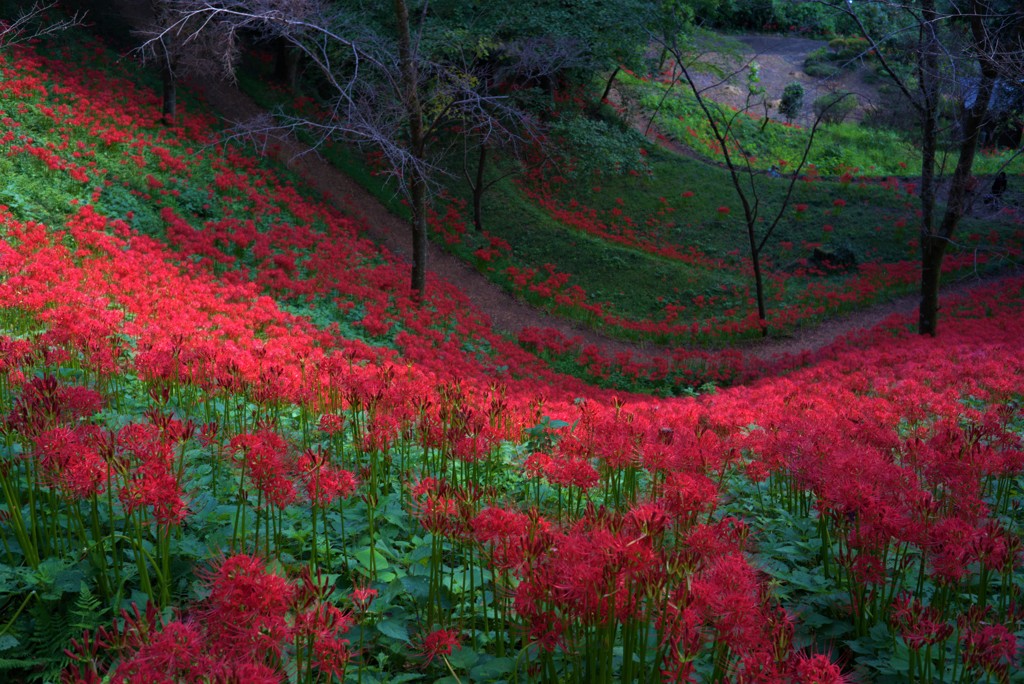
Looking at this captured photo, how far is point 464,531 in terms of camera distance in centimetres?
245

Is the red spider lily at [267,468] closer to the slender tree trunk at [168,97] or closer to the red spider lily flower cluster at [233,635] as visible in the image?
the red spider lily flower cluster at [233,635]

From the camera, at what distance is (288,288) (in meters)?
12.8

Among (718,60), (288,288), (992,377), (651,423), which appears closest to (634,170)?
(718,60)

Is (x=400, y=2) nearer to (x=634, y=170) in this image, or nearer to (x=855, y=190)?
(x=634, y=170)

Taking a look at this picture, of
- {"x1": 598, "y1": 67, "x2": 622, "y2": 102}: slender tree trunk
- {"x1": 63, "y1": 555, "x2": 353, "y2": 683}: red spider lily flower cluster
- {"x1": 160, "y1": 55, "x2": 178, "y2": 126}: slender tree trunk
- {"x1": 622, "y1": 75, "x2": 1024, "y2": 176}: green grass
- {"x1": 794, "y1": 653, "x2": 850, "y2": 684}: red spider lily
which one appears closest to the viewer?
{"x1": 63, "y1": 555, "x2": 353, "y2": 683}: red spider lily flower cluster

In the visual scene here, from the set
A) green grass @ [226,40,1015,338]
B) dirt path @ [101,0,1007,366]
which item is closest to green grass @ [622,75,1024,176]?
green grass @ [226,40,1015,338]

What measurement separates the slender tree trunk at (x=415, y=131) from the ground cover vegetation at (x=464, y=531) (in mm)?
6765

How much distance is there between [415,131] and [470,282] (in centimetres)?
573

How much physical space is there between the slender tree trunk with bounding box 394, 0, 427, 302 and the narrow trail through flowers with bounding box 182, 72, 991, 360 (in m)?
2.51

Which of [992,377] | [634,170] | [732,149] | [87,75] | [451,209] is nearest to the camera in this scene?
[992,377]

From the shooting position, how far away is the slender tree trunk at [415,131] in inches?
527

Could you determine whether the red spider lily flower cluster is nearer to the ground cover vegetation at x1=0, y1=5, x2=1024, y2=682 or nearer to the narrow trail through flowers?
the ground cover vegetation at x1=0, y1=5, x2=1024, y2=682

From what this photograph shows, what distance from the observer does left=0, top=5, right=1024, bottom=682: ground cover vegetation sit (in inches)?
75.3

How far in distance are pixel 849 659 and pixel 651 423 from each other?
1.46 meters
